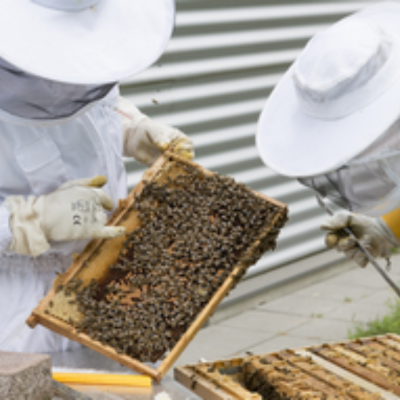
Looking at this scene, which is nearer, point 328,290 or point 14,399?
point 14,399

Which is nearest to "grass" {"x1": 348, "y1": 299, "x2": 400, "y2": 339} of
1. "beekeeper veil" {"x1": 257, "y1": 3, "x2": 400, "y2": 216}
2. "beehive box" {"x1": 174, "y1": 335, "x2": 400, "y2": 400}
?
"beehive box" {"x1": 174, "y1": 335, "x2": 400, "y2": 400}

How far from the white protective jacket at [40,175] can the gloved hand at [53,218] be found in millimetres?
50

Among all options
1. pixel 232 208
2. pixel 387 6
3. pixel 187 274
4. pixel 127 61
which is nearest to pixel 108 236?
pixel 187 274

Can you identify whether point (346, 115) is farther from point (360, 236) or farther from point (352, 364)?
point (360, 236)

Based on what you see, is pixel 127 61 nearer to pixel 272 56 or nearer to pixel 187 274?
pixel 187 274

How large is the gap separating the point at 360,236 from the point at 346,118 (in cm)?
141

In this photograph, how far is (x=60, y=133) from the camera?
2.41 m

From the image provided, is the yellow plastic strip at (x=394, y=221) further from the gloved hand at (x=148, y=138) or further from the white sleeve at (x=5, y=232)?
the white sleeve at (x=5, y=232)

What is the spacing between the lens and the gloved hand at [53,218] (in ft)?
7.16

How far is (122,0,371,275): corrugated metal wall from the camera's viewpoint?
5539 millimetres

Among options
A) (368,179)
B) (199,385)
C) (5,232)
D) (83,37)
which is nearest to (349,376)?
(199,385)

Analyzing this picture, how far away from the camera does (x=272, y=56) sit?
258 inches

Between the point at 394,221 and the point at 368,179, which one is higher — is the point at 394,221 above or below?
below

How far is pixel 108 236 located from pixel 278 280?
15.0ft
